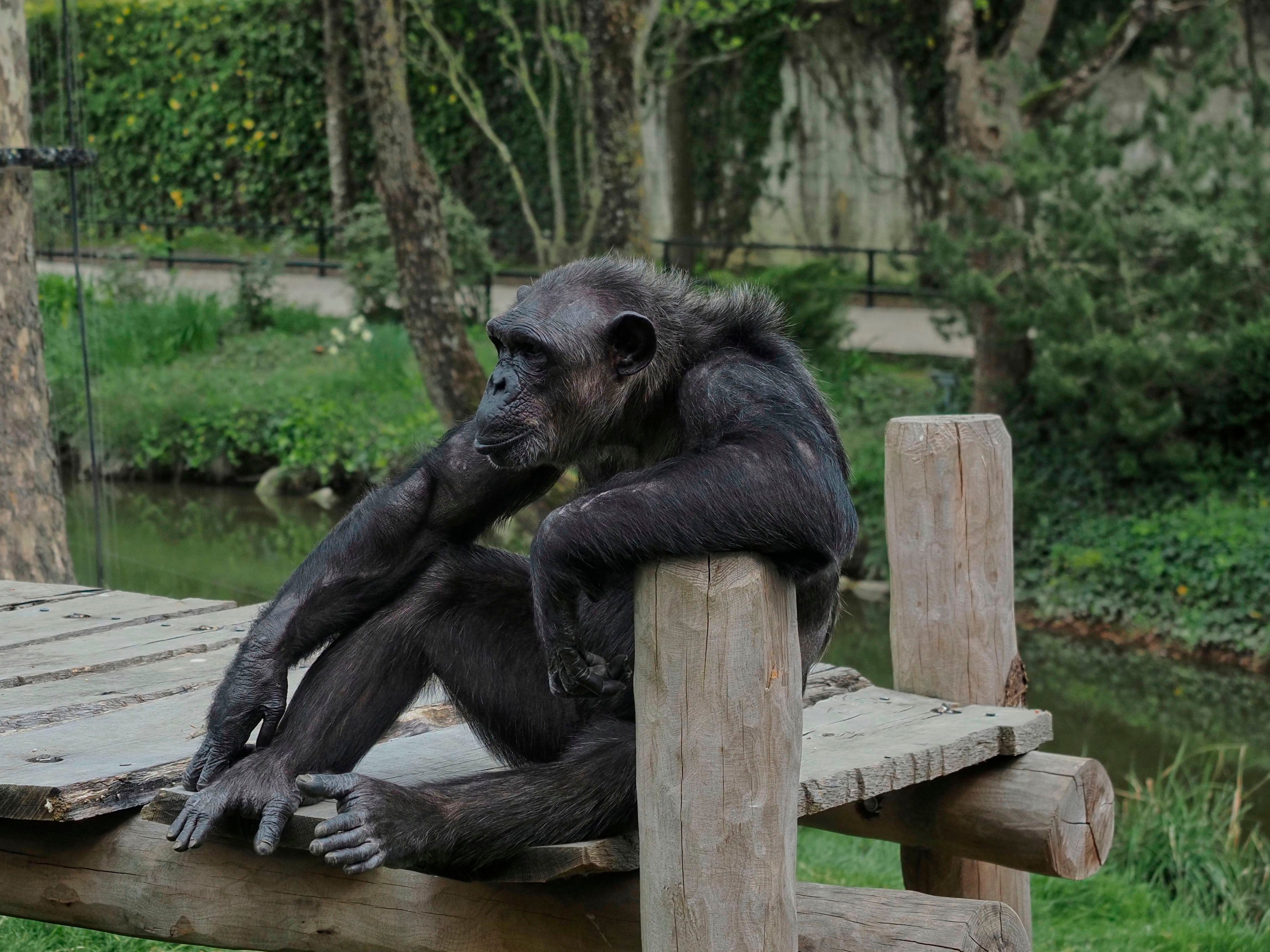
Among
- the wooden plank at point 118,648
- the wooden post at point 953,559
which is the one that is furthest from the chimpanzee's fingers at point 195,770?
the wooden post at point 953,559

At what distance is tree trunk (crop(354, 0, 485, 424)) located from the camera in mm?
9391

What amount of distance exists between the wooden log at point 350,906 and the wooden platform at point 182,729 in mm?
150

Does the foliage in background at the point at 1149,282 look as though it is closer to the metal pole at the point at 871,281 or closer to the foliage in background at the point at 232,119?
the metal pole at the point at 871,281

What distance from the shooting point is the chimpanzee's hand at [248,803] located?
2.67 metres

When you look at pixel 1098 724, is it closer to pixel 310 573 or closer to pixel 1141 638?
pixel 1141 638

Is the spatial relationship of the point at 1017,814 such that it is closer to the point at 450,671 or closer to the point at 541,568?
the point at 450,671

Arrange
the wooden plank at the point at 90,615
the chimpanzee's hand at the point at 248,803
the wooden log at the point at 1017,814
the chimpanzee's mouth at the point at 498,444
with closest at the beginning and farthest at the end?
the chimpanzee's hand at the point at 248,803
the chimpanzee's mouth at the point at 498,444
the wooden log at the point at 1017,814
the wooden plank at the point at 90,615

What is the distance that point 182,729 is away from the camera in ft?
11.3

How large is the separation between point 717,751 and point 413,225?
7.51m

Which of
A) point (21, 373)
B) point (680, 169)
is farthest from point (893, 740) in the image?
point (680, 169)

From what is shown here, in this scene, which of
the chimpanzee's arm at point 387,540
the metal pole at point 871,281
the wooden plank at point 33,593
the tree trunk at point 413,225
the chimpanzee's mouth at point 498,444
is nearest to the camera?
the chimpanzee's mouth at point 498,444

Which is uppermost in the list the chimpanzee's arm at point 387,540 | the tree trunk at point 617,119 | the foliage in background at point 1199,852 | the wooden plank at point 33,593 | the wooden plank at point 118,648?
the tree trunk at point 617,119

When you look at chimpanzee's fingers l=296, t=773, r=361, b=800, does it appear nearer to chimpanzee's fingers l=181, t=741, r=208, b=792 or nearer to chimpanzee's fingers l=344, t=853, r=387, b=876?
chimpanzee's fingers l=344, t=853, r=387, b=876

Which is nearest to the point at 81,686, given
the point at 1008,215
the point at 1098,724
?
the point at 1098,724
